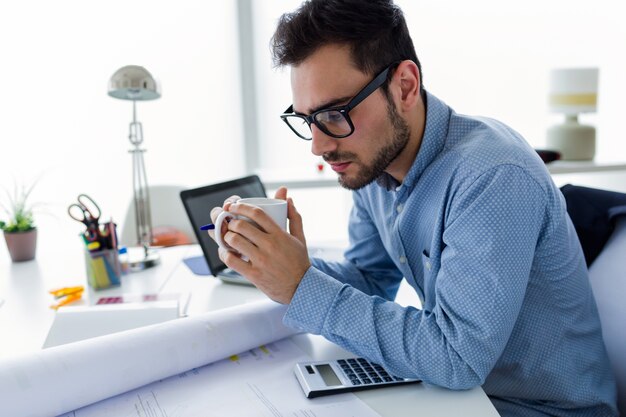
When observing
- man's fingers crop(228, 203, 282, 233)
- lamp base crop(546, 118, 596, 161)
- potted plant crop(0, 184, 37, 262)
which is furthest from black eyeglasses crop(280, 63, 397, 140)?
lamp base crop(546, 118, 596, 161)

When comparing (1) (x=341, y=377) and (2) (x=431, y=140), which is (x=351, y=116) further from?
(1) (x=341, y=377)

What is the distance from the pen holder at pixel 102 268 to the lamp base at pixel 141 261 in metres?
0.13

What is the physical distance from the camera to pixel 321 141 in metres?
0.99

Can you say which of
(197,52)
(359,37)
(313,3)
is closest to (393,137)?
(359,37)

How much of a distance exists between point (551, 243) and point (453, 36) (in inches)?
106

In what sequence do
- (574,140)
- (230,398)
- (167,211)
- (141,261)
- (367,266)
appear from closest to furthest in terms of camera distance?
→ (230,398) < (367,266) < (141,261) < (167,211) < (574,140)

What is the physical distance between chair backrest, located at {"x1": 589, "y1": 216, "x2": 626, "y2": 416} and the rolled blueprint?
63 cm

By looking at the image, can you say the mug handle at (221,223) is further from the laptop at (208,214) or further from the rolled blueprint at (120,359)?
the laptop at (208,214)

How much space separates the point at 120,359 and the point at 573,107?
2862 millimetres

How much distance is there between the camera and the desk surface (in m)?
0.74

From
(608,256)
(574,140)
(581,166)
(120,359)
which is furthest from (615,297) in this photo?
(574,140)

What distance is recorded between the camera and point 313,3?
101cm

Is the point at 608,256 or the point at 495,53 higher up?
the point at 495,53

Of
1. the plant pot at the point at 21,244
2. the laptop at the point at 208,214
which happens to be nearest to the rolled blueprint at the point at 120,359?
the laptop at the point at 208,214
